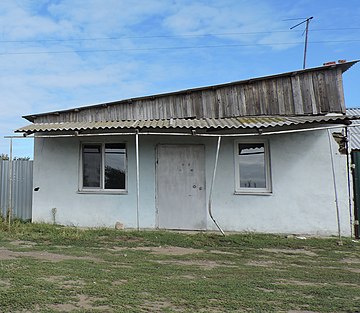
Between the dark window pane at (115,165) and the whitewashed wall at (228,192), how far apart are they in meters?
0.26

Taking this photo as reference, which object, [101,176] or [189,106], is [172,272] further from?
[189,106]

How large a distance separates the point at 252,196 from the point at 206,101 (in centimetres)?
306

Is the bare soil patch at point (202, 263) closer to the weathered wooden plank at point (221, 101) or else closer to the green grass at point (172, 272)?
the green grass at point (172, 272)

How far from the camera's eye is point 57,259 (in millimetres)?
5797

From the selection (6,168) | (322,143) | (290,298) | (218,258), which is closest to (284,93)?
(322,143)

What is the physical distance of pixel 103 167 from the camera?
9.53 metres

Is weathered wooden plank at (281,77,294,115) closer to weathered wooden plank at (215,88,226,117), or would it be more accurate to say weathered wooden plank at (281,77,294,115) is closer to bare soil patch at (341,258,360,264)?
weathered wooden plank at (215,88,226,117)

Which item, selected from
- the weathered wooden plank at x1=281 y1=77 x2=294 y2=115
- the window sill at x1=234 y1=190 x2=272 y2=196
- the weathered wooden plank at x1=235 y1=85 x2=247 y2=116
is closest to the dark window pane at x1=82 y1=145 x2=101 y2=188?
the window sill at x1=234 y1=190 x2=272 y2=196

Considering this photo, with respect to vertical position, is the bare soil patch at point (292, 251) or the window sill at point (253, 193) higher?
the window sill at point (253, 193)

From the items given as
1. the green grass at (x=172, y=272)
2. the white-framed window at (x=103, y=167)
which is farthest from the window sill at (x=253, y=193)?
the white-framed window at (x=103, y=167)

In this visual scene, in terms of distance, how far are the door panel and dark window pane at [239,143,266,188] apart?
1.08 meters

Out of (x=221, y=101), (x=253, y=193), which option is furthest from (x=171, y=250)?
(x=221, y=101)

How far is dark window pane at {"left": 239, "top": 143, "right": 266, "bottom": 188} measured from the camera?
912cm

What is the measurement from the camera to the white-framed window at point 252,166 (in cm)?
905
